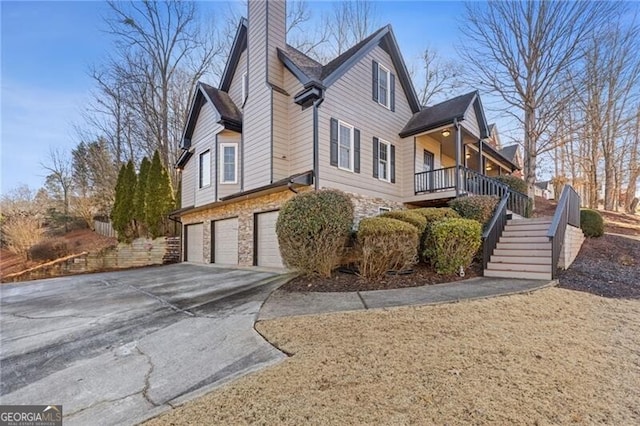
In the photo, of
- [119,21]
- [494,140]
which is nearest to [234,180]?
[119,21]

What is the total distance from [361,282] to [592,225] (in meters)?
9.96

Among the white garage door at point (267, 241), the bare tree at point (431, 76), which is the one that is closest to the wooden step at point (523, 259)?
the white garage door at point (267, 241)

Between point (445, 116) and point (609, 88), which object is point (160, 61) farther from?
point (609, 88)

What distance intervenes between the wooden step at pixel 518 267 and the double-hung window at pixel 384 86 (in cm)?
748

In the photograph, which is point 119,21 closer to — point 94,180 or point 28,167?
point 94,180

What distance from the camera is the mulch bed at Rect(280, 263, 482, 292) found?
6406 millimetres

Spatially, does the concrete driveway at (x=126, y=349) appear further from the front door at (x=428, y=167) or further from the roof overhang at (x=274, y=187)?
the front door at (x=428, y=167)

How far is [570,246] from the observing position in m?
8.34

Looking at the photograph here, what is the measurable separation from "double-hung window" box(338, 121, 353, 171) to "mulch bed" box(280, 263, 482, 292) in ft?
13.7

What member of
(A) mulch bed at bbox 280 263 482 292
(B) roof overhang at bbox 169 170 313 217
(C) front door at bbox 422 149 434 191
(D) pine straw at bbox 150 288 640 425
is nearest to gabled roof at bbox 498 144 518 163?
(C) front door at bbox 422 149 434 191

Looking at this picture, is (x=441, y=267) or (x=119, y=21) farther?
(x=119, y=21)

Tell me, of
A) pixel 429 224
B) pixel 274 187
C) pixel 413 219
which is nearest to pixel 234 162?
pixel 274 187

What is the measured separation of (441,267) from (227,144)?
9.26 m

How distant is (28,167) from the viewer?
910 inches
